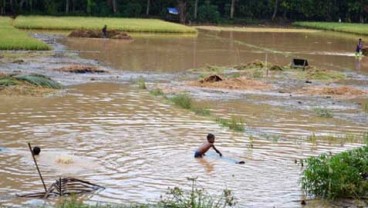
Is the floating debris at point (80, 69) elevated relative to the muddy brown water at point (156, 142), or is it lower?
lower

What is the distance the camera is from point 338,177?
375 inches

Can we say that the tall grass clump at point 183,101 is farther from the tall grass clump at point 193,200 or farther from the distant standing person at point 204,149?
the tall grass clump at point 193,200

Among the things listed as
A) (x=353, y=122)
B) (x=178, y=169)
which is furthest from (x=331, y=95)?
(x=178, y=169)

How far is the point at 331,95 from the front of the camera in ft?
68.7

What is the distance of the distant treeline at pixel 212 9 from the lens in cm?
6212

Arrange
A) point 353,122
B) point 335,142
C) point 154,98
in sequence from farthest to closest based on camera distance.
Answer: point 154,98
point 353,122
point 335,142

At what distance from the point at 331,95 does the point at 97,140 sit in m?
9.35

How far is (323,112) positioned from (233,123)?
3.11 m

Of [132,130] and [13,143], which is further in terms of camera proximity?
[132,130]

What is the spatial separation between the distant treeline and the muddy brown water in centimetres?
4206

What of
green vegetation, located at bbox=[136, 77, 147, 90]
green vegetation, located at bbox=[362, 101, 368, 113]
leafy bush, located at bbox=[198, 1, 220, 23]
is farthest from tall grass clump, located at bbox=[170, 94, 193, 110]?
leafy bush, located at bbox=[198, 1, 220, 23]

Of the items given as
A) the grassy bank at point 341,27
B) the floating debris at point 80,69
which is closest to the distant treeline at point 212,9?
the grassy bank at point 341,27

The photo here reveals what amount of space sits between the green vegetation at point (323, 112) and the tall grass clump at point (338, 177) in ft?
23.8

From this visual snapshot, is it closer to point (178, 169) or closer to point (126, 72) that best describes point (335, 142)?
point (178, 169)
